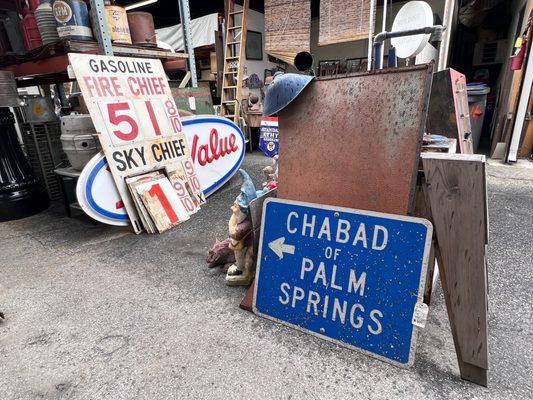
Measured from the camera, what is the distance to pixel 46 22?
3125mm

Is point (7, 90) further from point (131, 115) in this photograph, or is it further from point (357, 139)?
point (357, 139)

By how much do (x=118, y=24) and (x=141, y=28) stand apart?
31cm

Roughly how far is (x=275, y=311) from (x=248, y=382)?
419 mm

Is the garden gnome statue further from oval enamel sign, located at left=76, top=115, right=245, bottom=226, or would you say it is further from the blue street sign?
oval enamel sign, located at left=76, top=115, right=245, bottom=226

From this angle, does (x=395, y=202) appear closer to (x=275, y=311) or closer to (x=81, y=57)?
(x=275, y=311)

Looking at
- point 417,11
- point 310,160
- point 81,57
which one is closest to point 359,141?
point 310,160

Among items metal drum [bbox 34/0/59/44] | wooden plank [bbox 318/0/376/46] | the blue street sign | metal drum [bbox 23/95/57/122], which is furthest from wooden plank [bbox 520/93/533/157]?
metal drum [bbox 23/95/57/122]

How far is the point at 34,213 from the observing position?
3.80 m

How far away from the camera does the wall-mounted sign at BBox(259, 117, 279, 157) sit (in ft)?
20.2

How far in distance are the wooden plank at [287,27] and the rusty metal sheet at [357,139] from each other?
16.4 ft

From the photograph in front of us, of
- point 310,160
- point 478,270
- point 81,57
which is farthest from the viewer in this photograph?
point 81,57

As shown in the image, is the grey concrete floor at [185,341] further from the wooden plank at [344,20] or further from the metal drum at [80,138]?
the wooden plank at [344,20]

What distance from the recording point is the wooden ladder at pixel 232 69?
21.4 ft

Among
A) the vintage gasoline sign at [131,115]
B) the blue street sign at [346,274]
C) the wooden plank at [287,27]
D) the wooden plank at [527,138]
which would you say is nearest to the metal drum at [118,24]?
the vintage gasoline sign at [131,115]
